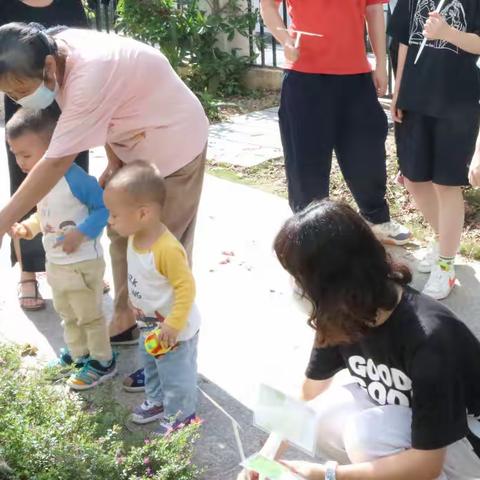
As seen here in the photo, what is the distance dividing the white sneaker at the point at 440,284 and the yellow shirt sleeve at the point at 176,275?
1.41 meters

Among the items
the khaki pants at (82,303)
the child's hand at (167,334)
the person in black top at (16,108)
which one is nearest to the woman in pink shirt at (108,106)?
the khaki pants at (82,303)

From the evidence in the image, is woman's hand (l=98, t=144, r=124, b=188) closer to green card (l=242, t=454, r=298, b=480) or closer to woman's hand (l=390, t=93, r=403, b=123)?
woman's hand (l=390, t=93, r=403, b=123)

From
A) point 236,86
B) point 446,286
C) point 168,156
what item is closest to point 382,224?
point 446,286

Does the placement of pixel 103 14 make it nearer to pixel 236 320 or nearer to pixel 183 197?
pixel 236 320

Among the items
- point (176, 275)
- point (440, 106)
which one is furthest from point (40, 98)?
point (440, 106)

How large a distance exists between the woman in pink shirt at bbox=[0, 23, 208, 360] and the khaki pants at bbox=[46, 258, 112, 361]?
0.20 m

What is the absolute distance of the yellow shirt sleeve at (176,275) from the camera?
2.75m

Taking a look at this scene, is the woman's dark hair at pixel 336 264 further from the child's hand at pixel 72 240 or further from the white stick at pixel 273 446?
the child's hand at pixel 72 240

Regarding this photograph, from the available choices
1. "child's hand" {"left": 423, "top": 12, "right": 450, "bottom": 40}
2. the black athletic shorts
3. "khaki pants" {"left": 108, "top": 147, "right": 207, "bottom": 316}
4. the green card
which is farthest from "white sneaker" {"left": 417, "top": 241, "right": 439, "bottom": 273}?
the green card

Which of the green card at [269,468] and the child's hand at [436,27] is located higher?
the child's hand at [436,27]

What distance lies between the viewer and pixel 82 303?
128 inches

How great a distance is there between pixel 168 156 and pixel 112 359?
2.87ft

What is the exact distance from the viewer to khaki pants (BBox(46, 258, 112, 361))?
324 cm

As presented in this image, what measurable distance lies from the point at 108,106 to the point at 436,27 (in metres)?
1.39
